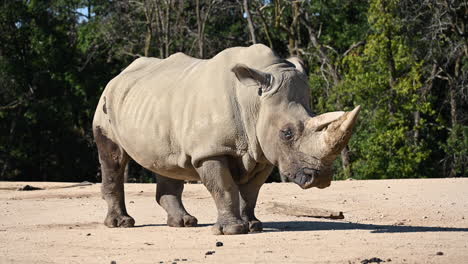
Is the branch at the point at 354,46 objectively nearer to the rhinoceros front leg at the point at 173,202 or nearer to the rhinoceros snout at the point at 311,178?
the rhinoceros front leg at the point at 173,202

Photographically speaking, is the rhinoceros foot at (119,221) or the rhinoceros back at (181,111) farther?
the rhinoceros foot at (119,221)

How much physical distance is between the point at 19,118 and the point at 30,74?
151 centimetres

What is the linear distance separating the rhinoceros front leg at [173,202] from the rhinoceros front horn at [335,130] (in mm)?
2436

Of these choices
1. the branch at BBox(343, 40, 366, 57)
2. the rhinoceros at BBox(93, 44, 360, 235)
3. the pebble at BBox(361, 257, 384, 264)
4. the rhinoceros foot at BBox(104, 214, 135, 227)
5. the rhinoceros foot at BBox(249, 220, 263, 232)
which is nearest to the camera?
the pebble at BBox(361, 257, 384, 264)

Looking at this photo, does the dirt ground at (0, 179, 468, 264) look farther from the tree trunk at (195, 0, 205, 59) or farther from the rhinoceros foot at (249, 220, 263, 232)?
the tree trunk at (195, 0, 205, 59)

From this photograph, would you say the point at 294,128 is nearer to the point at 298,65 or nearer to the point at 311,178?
the point at 311,178

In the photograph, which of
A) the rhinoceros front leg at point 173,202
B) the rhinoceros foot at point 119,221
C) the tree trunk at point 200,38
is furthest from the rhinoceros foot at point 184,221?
the tree trunk at point 200,38

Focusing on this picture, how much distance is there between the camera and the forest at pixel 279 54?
78.1ft

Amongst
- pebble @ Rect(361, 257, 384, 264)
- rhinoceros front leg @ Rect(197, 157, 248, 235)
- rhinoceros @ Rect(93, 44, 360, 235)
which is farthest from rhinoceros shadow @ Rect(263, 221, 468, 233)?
pebble @ Rect(361, 257, 384, 264)

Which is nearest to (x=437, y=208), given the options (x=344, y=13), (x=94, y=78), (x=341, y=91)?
(x=341, y=91)

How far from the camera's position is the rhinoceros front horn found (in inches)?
306

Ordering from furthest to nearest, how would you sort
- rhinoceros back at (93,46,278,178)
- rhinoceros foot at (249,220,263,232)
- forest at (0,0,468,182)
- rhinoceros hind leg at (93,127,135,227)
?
forest at (0,0,468,182) < rhinoceros hind leg at (93,127,135,227) < rhinoceros foot at (249,220,263,232) < rhinoceros back at (93,46,278,178)

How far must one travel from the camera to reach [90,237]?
29.7 feet

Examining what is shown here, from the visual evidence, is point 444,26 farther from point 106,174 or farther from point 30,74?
point 106,174
